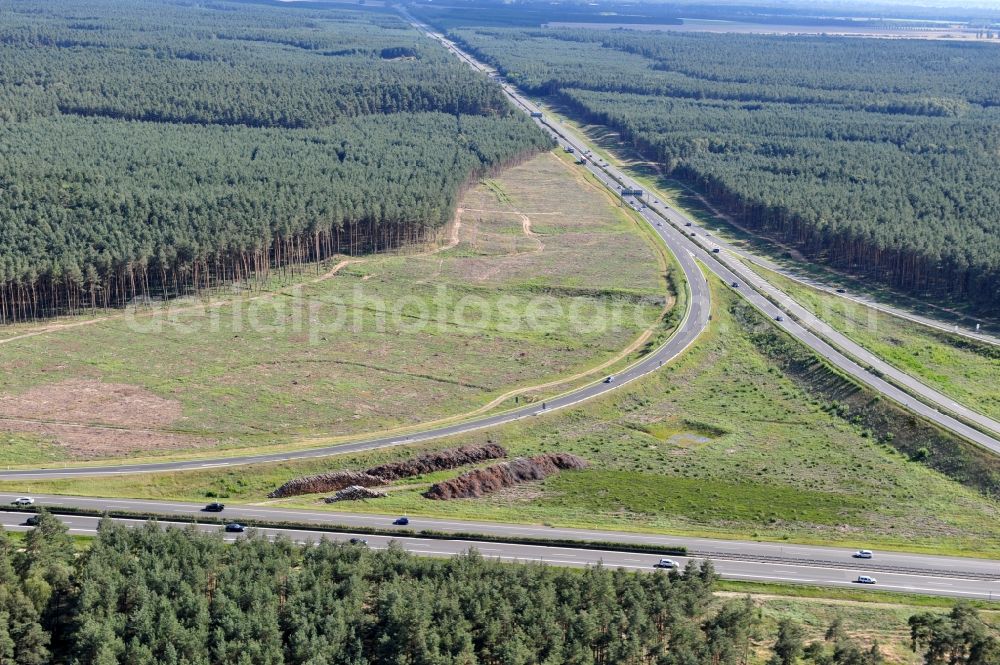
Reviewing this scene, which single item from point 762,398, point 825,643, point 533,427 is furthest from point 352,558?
point 762,398

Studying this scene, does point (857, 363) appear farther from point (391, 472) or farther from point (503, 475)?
point (391, 472)

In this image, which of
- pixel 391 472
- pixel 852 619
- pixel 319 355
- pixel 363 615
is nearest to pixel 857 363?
pixel 852 619

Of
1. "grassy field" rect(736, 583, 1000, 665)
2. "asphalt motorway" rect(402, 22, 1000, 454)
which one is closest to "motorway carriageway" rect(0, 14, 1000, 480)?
"asphalt motorway" rect(402, 22, 1000, 454)

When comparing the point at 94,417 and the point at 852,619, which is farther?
the point at 94,417

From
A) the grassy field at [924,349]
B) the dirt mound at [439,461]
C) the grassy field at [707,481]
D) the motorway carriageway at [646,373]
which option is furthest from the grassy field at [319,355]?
the grassy field at [924,349]

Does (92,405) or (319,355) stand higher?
(319,355)

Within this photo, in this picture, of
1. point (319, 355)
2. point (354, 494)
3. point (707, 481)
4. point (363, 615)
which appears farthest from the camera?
point (319, 355)
